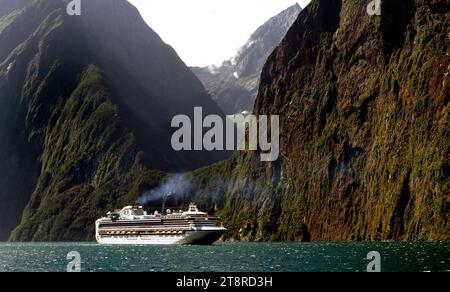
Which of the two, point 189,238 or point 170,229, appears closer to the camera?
point 189,238

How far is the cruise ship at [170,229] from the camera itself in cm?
17200

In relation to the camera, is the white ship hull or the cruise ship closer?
the white ship hull

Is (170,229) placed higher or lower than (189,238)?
higher

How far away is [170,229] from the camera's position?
586 ft

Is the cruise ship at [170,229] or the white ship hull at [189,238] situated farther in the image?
the cruise ship at [170,229]

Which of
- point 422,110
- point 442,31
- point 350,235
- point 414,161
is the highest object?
point 442,31

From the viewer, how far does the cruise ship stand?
172000mm
